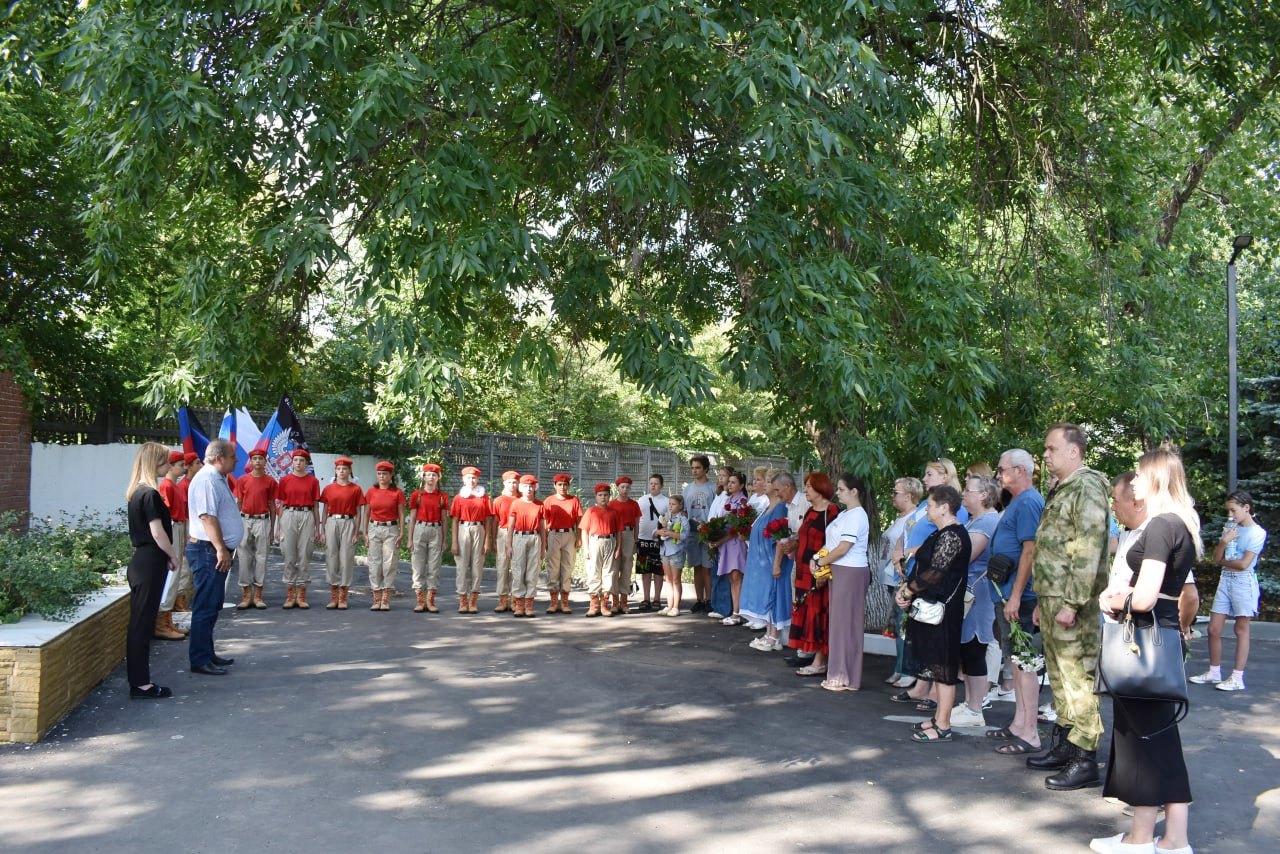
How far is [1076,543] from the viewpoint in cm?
639

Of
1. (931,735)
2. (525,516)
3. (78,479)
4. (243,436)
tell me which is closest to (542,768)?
(931,735)

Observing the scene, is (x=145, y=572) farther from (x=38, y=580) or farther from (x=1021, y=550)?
(x=1021, y=550)

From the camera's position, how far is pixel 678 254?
35.1ft

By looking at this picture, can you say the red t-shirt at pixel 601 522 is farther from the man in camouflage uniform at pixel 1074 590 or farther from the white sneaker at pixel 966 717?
the man in camouflage uniform at pixel 1074 590

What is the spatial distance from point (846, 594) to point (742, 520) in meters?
3.60

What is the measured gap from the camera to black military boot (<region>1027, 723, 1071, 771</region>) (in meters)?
6.76

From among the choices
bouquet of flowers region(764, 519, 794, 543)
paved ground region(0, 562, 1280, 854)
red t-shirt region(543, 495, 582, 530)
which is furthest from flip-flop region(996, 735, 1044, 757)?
red t-shirt region(543, 495, 582, 530)

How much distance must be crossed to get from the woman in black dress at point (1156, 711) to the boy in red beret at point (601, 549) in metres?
8.25

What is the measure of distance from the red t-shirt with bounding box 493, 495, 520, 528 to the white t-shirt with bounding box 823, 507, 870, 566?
16.6ft

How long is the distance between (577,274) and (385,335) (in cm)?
185

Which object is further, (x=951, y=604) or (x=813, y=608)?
(x=813, y=608)

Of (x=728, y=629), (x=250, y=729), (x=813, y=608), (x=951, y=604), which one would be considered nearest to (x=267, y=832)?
(x=250, y=729)

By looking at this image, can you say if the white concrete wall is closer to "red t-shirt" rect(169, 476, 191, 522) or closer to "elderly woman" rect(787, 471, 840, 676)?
"red t-shirt" rect(169, 476, 191, 522)

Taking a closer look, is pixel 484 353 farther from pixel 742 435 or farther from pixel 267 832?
pixel 742 435
